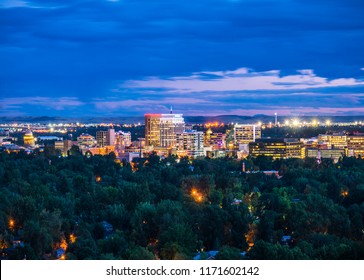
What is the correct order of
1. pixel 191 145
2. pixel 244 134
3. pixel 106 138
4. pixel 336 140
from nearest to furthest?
pixel 191 145
pixel 336 140
pixel 244 134
pixel 106 138

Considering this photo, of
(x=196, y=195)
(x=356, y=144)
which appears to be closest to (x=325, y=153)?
(x=356, y=144)

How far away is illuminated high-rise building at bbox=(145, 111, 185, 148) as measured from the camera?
81375mm

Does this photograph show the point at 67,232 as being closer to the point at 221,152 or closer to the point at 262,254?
the point at 262,254

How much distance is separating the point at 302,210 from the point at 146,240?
540 cm

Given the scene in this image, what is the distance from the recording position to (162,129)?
8256 cm

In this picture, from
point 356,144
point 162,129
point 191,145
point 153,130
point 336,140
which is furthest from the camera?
point 153,130

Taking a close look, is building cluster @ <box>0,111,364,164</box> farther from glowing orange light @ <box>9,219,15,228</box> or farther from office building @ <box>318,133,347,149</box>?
glowing orange light @ <box>9,219,15,228</box>

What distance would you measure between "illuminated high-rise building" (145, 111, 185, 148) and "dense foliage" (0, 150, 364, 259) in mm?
46341

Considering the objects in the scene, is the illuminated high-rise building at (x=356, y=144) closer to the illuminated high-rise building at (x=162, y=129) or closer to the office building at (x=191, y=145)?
the office building at (x=191, y=145)

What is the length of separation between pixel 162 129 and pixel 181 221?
2434 inches

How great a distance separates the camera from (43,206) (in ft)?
81.9

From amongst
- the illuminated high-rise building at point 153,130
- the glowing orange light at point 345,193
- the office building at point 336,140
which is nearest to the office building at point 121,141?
the illuminated high-rise building at point 153,130

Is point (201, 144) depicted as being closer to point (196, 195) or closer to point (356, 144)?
point (356, 144)
